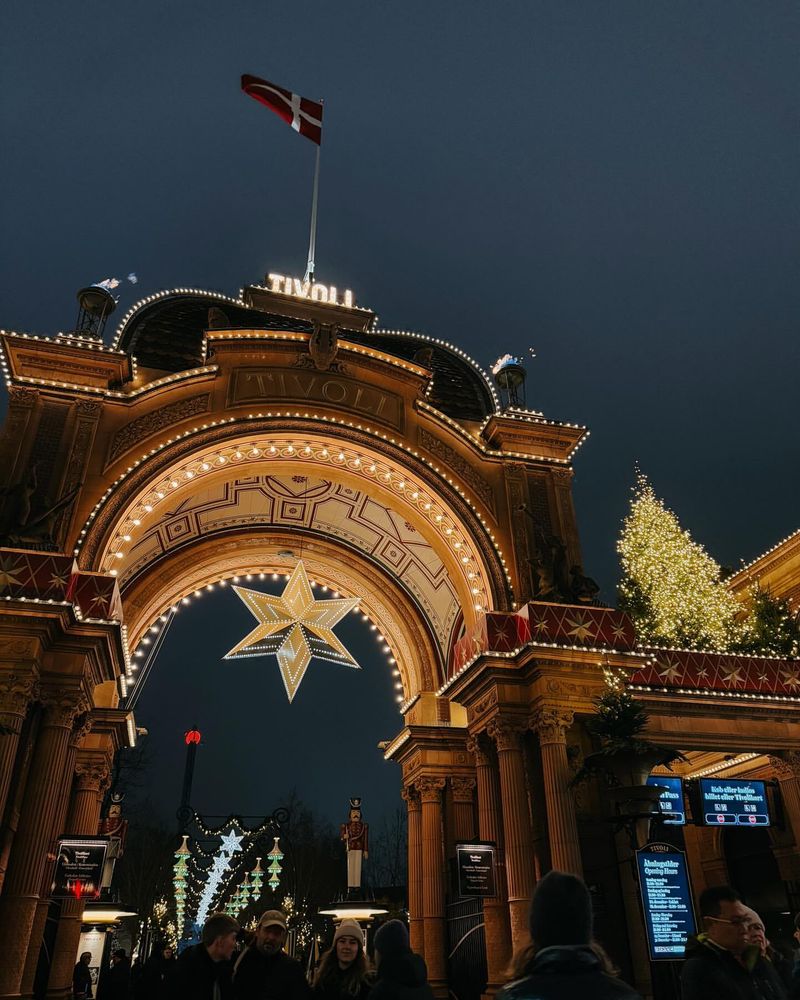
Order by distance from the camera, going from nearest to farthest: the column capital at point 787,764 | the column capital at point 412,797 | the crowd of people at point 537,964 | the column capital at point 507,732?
1. the crowd of people at point 537,964
2. the column capital at point 507,732
3. the column capital at point 787,764
4. the column capital at point 412,797

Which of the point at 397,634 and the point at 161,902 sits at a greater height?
the point at 397,634

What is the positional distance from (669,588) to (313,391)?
1366cm

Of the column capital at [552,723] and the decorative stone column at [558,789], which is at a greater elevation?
the column capital at [552,723]

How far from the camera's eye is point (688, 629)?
23.1 metres

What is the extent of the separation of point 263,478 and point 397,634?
661 cm

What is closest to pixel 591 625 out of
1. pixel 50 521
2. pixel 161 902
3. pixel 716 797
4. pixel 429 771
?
pixel 716 797

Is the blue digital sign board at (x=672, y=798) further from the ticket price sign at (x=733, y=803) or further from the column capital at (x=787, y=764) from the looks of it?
the column capital at (x=787, y=764)

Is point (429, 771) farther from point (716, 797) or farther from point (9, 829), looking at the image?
point (9, 829)

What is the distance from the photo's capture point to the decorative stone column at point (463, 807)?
19.5 meters

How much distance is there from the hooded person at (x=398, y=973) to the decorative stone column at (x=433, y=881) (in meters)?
15.1

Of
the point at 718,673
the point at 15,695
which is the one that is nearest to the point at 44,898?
the point at 15,695

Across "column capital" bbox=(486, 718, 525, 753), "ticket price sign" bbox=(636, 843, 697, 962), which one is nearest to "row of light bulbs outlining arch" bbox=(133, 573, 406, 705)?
"column capital" bbox=(486, 718, 525, 753)

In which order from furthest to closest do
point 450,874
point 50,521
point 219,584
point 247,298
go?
point 219,584
point 247,298
point 450,874
point 50,521

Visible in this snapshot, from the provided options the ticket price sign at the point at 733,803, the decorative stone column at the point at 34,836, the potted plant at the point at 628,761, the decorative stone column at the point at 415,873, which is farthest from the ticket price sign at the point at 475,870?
the decorative stone column at the point at 34,836
